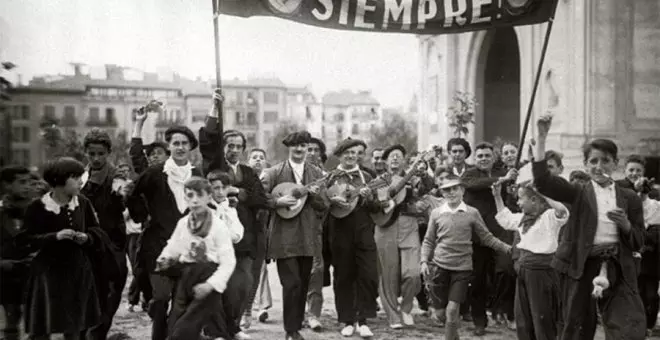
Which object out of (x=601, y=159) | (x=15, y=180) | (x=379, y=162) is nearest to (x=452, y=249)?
(x=601, y=159)

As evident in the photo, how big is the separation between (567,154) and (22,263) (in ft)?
51.8

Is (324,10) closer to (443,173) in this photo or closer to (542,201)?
(443,173)

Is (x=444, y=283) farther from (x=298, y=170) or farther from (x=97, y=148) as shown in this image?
(x=97, y=148)

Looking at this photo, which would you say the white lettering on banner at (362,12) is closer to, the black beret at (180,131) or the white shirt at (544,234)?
the black beret at (180,131)

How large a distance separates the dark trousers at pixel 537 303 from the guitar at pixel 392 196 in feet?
7.13

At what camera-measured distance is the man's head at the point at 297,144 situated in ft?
27.5

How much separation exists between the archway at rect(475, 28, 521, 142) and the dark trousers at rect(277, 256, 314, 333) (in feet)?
67.1

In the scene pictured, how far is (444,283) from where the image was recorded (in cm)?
752

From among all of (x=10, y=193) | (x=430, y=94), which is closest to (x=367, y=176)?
(x=10, y=193)

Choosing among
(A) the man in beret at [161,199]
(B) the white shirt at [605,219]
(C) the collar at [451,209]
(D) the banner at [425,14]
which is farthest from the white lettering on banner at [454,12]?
(A) the man in beret at [161,199]

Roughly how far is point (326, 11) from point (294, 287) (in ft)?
9.21

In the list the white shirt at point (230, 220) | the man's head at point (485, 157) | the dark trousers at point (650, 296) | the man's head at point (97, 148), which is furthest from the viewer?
the man's head at point (485, 157)

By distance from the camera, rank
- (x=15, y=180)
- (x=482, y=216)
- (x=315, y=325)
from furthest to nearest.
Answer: (x=482, y=216), (x=315, y=325), (x=15, y=180)

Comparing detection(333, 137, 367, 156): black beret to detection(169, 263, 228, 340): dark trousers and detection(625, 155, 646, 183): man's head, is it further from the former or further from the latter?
detection(169, 263, 228, 340): dark trousers
